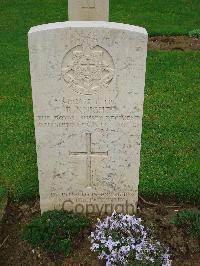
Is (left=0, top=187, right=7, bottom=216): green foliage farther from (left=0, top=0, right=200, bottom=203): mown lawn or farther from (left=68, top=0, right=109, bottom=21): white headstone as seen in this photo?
(left=68, top=0, right=109, bottom=21): white headstone

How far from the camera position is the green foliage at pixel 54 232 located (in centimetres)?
415

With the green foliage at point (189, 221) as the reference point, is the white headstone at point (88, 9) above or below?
above

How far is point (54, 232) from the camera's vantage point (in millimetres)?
4184

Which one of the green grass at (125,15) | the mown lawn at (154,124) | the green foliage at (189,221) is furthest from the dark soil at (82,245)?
the green grass at (125,15)

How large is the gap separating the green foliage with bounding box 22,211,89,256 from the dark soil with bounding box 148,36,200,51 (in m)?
6.60

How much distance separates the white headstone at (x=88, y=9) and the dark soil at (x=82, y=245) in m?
5.02

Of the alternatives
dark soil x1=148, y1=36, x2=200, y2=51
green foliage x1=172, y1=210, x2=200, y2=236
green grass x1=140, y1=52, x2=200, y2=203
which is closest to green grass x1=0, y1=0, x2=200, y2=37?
dark soil x1=148, y1=36, x2=200, y2=51

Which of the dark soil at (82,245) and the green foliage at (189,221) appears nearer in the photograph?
the dark soil at (82,245)

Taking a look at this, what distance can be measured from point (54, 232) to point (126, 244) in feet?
2.24

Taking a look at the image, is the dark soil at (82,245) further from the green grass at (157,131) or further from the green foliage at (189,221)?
the green grass at (157,131)

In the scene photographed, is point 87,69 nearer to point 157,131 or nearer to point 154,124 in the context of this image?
point 157,131

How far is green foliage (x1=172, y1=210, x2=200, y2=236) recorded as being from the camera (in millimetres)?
4340

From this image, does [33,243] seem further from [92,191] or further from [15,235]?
[92,191]

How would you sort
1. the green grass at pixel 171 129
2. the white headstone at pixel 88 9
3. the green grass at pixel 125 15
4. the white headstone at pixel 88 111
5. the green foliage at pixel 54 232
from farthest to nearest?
the green grass at pixel 125 15, the white headstone at pixel 88 9, the green grass at pixel 171 129, the green foliage at pixel 54 232, the white headstone at pixel 88 111
